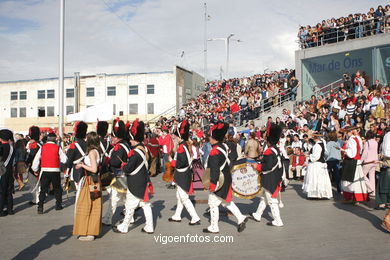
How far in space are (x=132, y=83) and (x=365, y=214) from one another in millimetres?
39098

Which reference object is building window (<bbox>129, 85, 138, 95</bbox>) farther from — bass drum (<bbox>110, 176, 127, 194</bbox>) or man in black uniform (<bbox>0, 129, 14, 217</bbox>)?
bass drum (<bbox>110, 176, 127, 194</bbox>)

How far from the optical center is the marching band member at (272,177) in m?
7.64

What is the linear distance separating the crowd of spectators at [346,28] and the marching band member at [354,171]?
1283cm

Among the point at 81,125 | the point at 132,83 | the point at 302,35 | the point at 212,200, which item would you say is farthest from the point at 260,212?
the point at 132,83

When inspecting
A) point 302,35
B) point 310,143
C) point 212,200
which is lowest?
point 212,200

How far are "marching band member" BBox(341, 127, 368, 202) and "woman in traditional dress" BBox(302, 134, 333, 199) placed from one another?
71 centimetres

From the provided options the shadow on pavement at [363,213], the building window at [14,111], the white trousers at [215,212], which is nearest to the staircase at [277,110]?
the shadow on pavement at [363,213]

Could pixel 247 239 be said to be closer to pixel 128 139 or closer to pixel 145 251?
pixel 145 251

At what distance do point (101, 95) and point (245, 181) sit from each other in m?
40.3

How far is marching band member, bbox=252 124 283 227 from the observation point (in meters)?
Answer: 7.64

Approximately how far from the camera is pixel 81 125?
809 centimetres

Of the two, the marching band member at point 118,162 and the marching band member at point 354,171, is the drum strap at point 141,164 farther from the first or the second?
the marching band member at point 354,171

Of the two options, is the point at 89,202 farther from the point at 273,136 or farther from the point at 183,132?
the point at 273,136

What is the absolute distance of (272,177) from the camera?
7.75 meters
